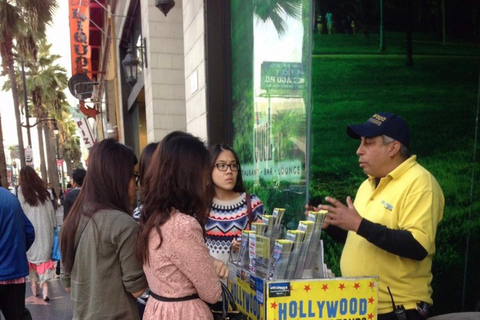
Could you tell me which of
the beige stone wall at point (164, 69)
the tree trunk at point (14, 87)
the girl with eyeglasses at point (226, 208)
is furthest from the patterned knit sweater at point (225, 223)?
the tree trunk at point (14, 87)

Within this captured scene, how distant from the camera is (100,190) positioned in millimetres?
2178

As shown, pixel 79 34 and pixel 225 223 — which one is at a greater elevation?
pixel 79 34

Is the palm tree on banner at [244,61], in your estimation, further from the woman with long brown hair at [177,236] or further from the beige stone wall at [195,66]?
the woman with long brown hair at [177,236]

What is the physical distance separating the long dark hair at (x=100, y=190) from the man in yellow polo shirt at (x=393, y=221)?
1.03 m

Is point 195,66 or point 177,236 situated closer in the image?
point 177,236

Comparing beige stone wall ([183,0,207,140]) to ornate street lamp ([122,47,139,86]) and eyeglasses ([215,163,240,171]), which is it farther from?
ornate street lamp ([122,47,139,86])

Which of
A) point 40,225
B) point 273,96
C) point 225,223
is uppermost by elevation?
point 273,96

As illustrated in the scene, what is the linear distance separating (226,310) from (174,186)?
662 mm

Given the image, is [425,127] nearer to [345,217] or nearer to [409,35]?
[409,35]

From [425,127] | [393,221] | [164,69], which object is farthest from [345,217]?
[164,69]

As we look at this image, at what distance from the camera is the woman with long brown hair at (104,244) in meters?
2.09

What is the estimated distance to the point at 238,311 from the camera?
2051 mm

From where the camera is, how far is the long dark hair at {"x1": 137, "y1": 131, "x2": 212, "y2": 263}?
1.88m

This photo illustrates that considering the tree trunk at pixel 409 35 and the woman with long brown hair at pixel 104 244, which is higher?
the tree trunk at pixel 409 35
